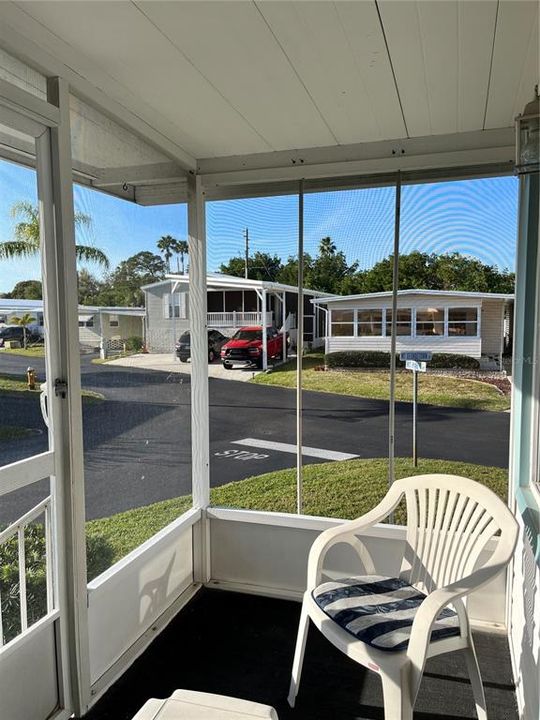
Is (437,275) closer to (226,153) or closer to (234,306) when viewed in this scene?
(234,306)

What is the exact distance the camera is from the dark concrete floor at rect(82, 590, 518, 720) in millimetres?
1971

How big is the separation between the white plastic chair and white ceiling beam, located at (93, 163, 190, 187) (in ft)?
5.64

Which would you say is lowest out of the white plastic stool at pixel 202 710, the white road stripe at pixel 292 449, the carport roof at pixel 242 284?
the white plastic stool at pixel 202 710

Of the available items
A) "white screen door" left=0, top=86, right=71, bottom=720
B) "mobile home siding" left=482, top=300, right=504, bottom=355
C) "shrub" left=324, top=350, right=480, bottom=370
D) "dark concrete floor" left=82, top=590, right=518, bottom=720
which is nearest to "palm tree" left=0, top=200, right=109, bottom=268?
"white screen door" left=0, top=86, right=71, bottom=720

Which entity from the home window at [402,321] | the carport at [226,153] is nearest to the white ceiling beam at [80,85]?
the carport at [226,153]

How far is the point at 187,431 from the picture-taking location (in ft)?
9.26

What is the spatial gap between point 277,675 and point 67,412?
1392 millimetres

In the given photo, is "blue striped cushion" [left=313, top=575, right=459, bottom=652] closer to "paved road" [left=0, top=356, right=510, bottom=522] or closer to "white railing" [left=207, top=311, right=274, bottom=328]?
"paved road" [left=0, top=356, right=510, bottom=522]

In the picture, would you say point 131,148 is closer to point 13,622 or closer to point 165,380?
point 165,380

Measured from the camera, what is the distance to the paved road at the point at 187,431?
2.01m

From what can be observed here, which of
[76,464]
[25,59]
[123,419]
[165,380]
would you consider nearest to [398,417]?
[165,380]

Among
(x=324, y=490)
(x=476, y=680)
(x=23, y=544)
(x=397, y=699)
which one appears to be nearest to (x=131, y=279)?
(x=23, y=544)

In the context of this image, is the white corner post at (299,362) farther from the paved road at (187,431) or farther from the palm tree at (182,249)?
the palm tree at (182,249)

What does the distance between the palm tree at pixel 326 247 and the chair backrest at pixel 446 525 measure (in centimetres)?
122
